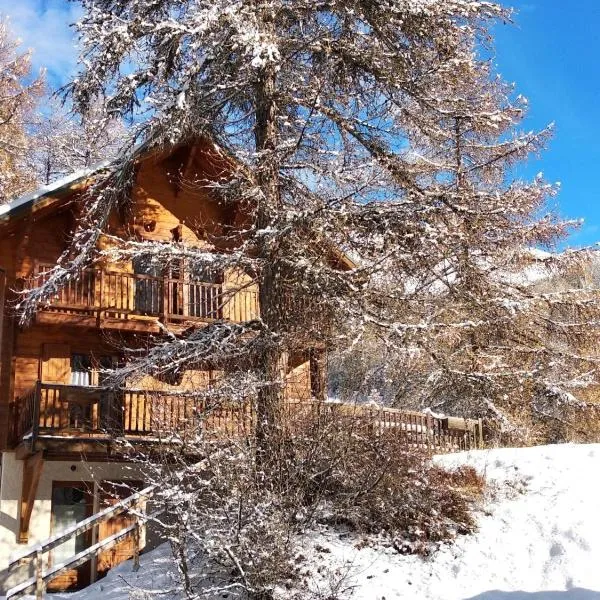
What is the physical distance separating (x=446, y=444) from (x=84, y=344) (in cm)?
913

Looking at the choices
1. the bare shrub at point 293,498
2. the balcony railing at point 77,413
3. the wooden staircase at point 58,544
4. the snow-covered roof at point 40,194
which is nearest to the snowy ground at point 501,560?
the bare shrub at point 293,498

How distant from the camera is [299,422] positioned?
11.6m

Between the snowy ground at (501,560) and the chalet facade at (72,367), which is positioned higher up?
the chalet facade at (72,367)

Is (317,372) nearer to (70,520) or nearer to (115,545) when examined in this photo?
(115,545)

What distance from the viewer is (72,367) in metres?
18.6

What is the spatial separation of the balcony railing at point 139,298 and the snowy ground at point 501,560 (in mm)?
6614

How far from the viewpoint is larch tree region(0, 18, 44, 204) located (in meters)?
29.8

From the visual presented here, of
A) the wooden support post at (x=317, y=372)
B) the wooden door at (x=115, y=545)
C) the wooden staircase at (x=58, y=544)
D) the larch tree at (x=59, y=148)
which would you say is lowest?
the wooden door at (x=115, y=545)

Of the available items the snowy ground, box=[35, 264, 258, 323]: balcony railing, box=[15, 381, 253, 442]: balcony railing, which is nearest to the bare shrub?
the snowy ground

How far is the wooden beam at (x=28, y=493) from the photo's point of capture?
16547mm

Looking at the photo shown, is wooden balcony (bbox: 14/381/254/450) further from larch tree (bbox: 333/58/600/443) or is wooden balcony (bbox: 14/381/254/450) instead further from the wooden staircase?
larch tree (bbox: 333/58/600/443)

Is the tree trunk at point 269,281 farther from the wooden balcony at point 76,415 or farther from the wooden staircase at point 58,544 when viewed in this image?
the wooden balcony at point 76,415

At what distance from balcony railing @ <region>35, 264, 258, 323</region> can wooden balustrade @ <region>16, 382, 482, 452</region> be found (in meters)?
2.08

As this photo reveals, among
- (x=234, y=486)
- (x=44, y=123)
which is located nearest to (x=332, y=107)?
(x=234, y=486)
